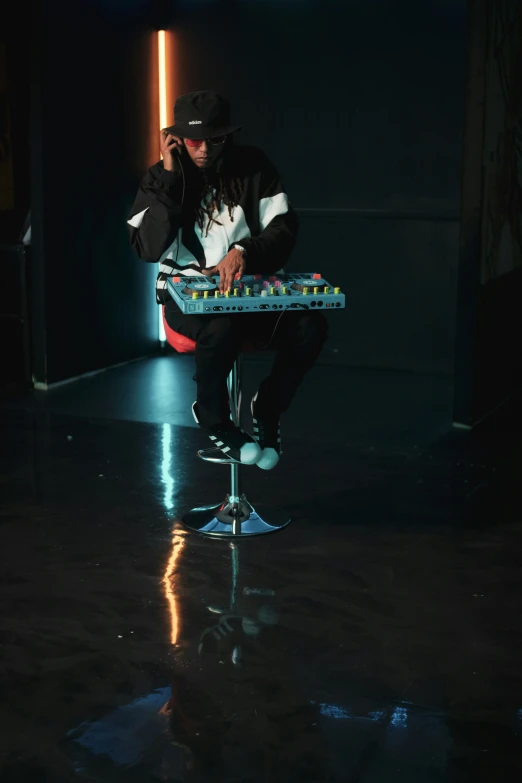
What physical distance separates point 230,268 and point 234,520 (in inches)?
33.7

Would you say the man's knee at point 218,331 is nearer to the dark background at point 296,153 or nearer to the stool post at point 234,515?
the stool post at point 234,515

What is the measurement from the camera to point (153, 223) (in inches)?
132

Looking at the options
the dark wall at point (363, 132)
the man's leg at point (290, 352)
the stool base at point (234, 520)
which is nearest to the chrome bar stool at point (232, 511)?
the stool base at point (234, 520)

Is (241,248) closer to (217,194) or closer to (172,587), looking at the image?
(217,194)

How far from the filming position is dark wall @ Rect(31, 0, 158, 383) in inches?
207

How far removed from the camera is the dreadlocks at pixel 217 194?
3.45 meters

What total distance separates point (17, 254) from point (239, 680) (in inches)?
136

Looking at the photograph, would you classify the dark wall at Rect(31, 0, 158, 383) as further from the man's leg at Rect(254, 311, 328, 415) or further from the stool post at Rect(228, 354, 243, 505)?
the man's leg at Rect(254, 311, 328, 415)

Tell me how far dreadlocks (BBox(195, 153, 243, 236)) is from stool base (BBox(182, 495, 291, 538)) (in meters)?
0.93

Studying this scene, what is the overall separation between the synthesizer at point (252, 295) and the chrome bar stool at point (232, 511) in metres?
0.21

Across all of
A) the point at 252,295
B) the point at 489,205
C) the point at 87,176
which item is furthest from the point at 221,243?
the point at 87,176

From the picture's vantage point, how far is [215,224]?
346cm

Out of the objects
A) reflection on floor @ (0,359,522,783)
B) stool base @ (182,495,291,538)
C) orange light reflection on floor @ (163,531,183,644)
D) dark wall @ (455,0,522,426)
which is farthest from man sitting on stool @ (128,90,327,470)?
dark wall @ (455,0,522,426)

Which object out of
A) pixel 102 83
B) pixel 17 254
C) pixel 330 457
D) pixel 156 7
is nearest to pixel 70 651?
pixel 330 457
